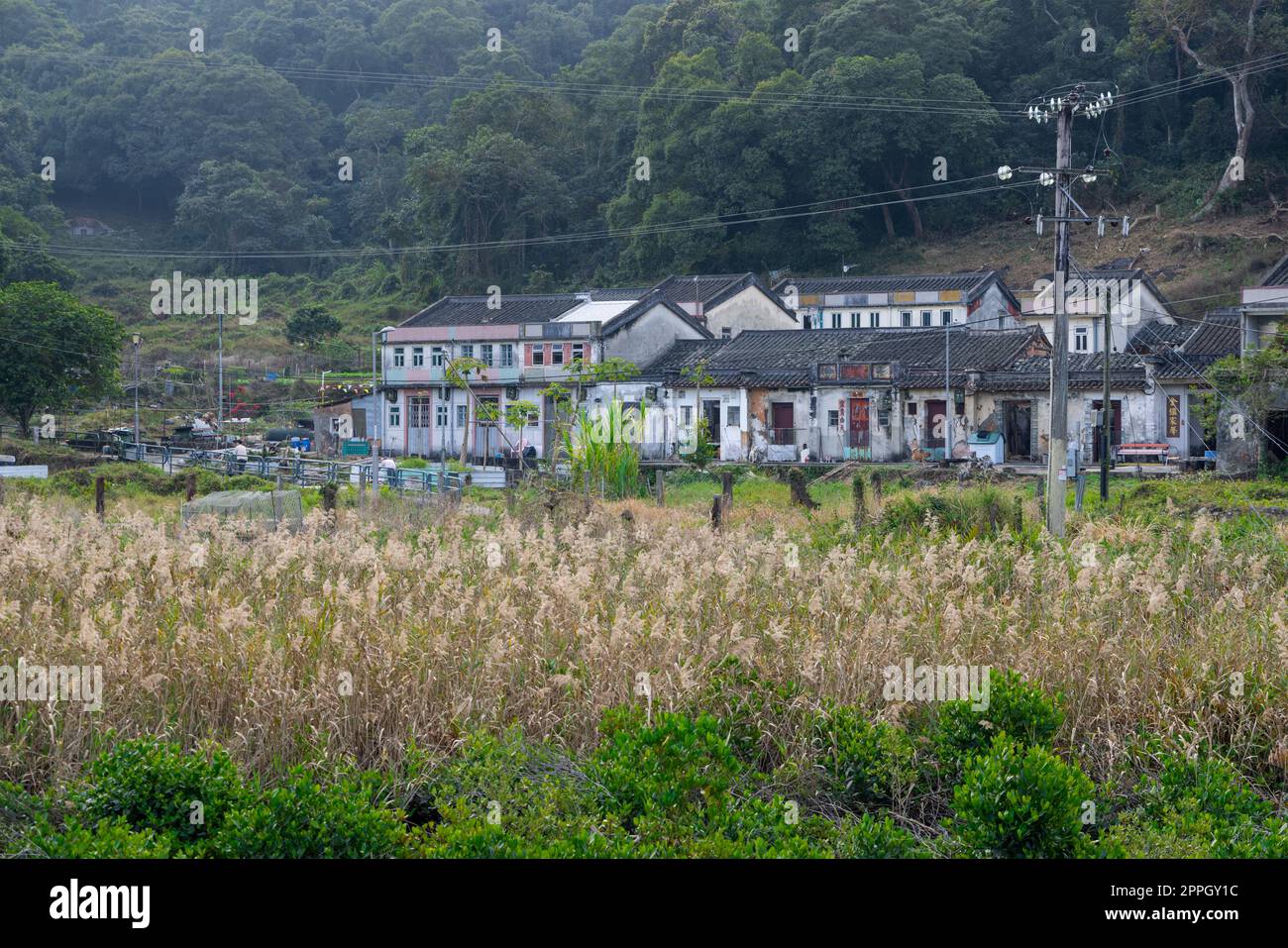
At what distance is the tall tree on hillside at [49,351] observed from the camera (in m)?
36.7

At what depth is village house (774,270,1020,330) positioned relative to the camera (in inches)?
1838

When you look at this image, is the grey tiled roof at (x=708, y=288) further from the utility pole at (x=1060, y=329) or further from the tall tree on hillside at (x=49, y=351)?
the utility pole at (x=1060, y=329)

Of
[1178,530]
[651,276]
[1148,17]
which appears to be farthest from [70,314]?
[1148,17]

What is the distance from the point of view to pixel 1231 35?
2068 inches

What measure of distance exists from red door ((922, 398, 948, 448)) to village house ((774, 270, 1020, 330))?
8.06 m

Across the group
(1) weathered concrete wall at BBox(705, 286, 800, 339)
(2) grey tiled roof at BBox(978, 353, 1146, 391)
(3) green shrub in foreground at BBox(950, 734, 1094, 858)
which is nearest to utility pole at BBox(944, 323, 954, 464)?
(2) grey tiled roof at BBox(978, 353, 1146, 391)

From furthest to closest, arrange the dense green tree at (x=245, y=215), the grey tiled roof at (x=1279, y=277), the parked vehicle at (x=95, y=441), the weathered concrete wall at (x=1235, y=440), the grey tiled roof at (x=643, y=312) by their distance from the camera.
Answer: the dense green tree at (x=245, y=215) → the grey tiled roof at (x=643, y=312) → the parked vehicle at (x=95, y=441) → the grey tiled roof at (x=1279, y=277) → the weathered concrete wall at (x=1235, y=440)

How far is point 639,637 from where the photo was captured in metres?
9.11

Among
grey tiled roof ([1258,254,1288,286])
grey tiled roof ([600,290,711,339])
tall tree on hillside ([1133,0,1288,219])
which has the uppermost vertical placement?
tall tree on hillside ([1133,0,1288,219])

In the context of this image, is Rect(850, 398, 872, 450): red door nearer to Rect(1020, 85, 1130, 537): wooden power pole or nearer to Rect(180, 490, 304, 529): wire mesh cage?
Rect(1020, 85, 1130, 537): wooden power pole

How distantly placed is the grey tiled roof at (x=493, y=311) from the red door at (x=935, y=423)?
12677mm

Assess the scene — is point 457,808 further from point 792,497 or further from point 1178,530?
point 792,497

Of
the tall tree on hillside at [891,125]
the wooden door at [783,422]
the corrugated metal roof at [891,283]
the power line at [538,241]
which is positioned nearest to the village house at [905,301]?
the corrugated metal roof at [891,283]

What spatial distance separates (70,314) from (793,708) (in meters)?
33.6
